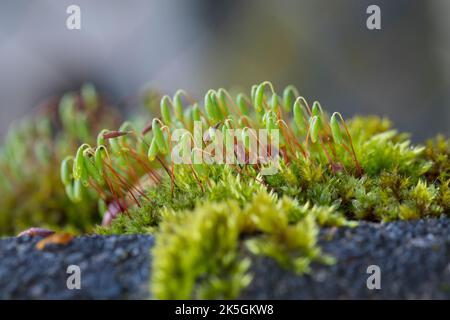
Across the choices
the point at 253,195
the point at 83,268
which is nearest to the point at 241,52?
the point at 253,195

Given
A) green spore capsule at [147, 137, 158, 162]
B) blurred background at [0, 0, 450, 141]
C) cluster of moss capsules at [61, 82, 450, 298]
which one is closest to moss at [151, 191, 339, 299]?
cluster of moss capsules at [61, 82, 450, 298]

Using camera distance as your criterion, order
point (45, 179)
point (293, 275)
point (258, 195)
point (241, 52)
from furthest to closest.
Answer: point (241, 52), point (45, 179), point (258, 195), point (293, 275)

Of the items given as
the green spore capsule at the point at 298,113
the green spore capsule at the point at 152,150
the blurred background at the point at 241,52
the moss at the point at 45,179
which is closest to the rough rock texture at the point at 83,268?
the green spore capsule at the point at 152,150

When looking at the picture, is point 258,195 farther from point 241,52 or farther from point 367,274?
point 241,52

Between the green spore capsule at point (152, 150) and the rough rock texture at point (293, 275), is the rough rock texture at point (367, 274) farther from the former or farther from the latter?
the green spore capsule at point (152, 150)

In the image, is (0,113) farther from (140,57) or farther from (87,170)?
(87,170)

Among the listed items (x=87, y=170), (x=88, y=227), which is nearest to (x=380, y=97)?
(x=88, y=227)
